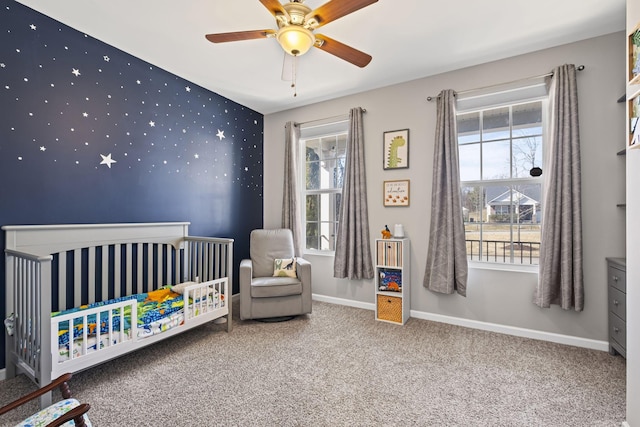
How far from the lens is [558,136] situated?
250 cm

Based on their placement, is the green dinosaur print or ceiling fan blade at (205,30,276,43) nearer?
ceiling fan blade at (205,30,276,43)

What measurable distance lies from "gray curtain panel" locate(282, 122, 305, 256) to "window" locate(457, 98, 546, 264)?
78.8 inches

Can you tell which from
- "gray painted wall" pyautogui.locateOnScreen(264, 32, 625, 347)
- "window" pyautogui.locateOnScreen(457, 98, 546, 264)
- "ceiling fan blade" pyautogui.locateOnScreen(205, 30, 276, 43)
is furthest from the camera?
"window" pyautogui.locateOnScreen(457, 98, 546, 264)

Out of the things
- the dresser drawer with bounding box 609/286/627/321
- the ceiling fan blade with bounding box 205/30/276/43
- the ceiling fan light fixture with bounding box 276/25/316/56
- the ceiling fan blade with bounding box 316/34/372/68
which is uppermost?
the ceiling fan blade with bounding box 205/30/276/43

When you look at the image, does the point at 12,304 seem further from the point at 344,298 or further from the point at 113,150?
the point at 344,298

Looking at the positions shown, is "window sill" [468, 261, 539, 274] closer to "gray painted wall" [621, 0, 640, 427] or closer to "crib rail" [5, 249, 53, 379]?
"gray painted wall" [621, 0, 640, 427]

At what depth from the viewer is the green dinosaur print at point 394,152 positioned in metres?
3.30

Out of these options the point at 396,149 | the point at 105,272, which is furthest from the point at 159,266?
the point at 396,149

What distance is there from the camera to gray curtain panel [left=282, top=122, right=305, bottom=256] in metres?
3.93

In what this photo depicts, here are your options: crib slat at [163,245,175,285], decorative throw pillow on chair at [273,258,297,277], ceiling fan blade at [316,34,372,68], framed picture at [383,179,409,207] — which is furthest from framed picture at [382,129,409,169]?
crib slat at [163,245,175,285]

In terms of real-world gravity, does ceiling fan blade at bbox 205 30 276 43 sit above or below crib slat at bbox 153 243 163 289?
above

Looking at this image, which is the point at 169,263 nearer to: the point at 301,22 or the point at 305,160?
the point at 305,160

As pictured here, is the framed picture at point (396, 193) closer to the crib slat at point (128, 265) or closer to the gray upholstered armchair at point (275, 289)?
the gray upholstered armchair at point (275, 289)

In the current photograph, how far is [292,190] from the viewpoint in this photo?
3.95 meters
